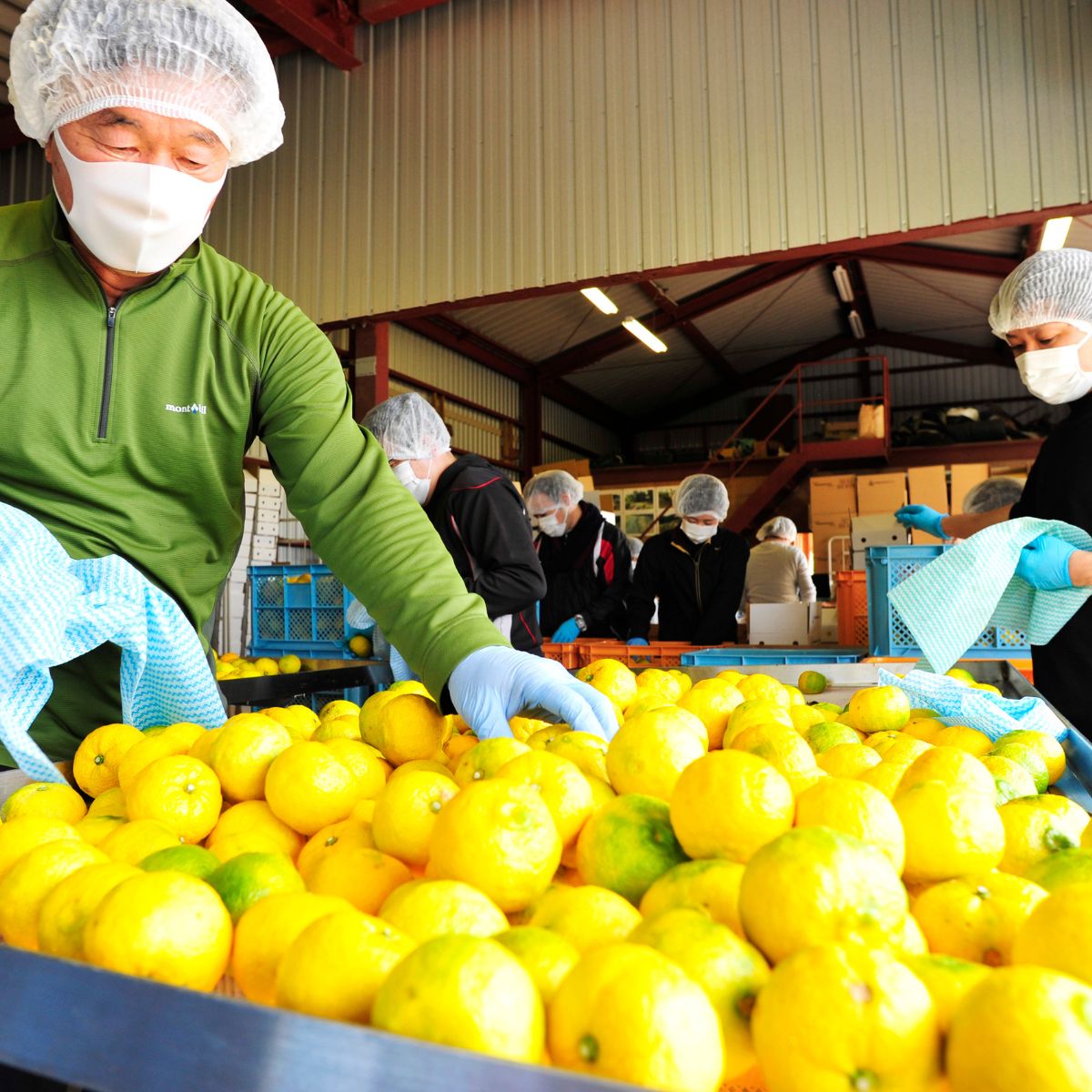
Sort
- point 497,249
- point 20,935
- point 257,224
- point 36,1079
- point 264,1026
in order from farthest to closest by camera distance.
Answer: point 257,224 < point 497,249 < point 36,1079 < point 20,935 < point 264,1026

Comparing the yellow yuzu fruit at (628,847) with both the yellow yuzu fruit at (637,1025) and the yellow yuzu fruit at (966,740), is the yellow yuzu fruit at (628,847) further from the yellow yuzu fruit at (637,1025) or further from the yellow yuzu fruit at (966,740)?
the yellow yuzu fruit at (966,740)

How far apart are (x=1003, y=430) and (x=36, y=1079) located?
16.2 metres

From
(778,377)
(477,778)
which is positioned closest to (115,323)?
(477,778)

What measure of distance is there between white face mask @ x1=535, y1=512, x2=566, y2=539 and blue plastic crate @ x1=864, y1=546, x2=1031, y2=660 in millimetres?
3133

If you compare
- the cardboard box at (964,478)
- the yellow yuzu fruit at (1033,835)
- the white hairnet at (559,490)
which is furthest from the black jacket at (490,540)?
the cardboard box at (964,478)

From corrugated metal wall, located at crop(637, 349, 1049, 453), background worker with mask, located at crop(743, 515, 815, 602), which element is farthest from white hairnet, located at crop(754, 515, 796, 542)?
corrugated metal wall, located at crop(637, 349, 1049, 453)

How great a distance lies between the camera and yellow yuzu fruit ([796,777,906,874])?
2.48 ft

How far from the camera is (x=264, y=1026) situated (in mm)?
454

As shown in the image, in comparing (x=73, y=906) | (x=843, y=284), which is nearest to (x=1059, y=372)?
(x=73, y=906)

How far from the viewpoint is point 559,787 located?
899 millimetres

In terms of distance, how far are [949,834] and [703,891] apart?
0.25m

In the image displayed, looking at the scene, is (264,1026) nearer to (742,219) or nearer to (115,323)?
(115,323)

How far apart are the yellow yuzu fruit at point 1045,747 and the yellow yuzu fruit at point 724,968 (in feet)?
2.79

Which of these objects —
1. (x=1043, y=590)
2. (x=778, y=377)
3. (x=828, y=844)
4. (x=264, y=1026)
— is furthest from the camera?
(x=778, y=377)
